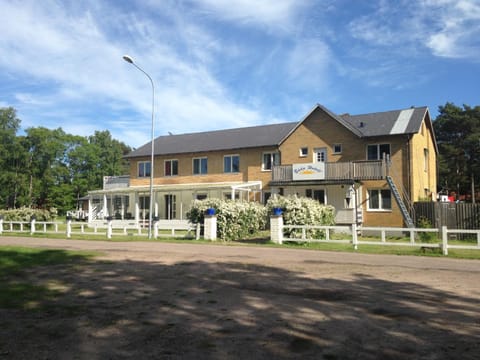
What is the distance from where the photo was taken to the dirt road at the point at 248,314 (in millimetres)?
4648

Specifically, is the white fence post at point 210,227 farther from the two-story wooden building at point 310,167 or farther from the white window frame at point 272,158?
the white window frame at point 272,158

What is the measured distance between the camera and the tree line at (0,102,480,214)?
5412 cm

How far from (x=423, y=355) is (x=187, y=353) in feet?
8.23

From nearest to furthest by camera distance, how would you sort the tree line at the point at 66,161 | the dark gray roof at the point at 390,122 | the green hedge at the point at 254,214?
the green hedge at the point at 254,214 < the dark gray roof at the point at 390,122 < the tree line at the point at 66,161

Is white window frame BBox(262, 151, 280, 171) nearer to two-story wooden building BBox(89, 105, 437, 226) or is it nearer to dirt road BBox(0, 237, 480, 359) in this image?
two-story wooden building BBox(89, 105, 437, 226)

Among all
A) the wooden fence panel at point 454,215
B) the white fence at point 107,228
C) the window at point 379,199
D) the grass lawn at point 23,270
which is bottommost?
the grass lawn at point 23,270

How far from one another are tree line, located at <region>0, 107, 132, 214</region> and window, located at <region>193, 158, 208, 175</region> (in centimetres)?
3042

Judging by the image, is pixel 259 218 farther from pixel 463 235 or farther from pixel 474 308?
pixel 474 308

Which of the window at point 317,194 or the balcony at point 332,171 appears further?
the window at point 317,194

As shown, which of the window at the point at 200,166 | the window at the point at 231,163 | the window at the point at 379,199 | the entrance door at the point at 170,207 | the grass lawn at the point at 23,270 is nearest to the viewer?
the grass lawn at the point at 23,270

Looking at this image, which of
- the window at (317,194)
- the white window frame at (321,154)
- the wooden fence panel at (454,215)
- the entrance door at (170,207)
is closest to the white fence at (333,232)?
the wooden fence panel at (454,215)

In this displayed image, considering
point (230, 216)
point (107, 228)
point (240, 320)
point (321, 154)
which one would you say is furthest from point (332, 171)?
point (240, 320)

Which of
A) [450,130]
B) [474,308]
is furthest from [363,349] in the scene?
[450,130]

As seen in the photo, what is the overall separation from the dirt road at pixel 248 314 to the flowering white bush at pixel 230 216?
941 centimetres
